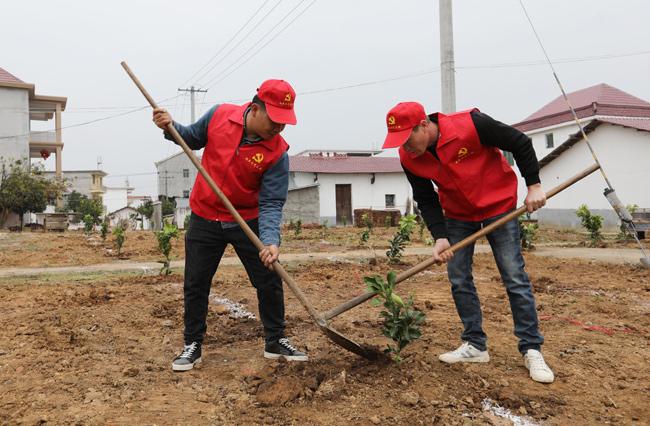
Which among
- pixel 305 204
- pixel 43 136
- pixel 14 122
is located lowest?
pixel 305 204

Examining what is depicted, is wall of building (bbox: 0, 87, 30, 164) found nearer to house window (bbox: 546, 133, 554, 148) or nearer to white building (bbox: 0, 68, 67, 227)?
white building (bbox: 0, 68, 67, 227)

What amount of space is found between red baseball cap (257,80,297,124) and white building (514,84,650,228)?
16128mm

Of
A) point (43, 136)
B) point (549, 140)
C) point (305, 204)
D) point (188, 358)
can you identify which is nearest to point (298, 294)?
point (188, 358)

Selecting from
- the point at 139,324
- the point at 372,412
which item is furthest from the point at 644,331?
the point at 139,324

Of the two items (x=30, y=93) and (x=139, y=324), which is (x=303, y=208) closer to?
(x=30, y=93)

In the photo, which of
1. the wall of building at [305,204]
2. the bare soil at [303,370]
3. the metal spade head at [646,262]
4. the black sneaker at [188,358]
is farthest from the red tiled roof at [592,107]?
the black sneaker at [188,358]

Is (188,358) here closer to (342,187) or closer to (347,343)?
(347,343)

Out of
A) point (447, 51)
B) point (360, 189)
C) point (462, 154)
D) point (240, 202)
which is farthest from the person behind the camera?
point (360, 189)

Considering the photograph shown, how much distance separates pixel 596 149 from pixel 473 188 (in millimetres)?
16580

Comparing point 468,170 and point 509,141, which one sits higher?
point 509,141

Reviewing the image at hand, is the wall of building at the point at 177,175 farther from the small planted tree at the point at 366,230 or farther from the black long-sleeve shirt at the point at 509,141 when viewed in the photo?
the black long-sleeve shirt at the point at 509,141

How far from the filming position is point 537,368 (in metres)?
2.84

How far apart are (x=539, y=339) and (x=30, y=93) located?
110 ft

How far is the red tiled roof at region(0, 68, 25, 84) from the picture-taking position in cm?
2882
